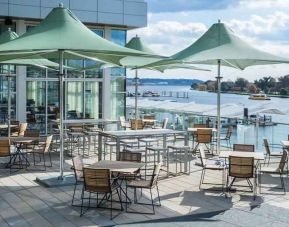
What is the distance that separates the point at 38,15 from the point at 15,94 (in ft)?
9.94

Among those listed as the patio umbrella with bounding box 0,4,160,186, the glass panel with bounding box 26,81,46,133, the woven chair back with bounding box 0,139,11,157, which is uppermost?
the patio umbrella with bounding box 0,4,160,186

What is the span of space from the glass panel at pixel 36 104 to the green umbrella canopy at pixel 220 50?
8.39 m

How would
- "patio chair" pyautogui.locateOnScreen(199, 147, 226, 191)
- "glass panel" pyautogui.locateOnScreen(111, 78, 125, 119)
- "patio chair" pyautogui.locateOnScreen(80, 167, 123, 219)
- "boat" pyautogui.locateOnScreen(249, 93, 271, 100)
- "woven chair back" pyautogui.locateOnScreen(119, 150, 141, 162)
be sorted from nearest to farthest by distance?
1. "patio chair" pyautogui.locateOnScreen(80, 167, 123, 219)
2. "woven chair back" pyautogui.locateOnScreen(119, 150, 141, 162)
3. "patio chair" pyautogui.locateOnScreen(199, 147, 226, 191)
4. "glass panel" pyautogui.locateOnScreen(111, 78, 125, 119)
5. "boat" pyautogui.locateOnScreen(249, 93, 271, 100)

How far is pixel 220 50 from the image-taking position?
393 inches

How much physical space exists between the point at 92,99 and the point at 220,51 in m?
10.7

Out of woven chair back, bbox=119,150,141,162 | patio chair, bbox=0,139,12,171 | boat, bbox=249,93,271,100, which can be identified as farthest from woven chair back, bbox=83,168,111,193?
boat, bbox=249,93,271,100

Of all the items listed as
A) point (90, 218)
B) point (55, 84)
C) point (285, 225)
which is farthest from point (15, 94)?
point (285, 225)

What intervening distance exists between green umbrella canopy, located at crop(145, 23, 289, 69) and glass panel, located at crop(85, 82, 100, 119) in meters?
8.98

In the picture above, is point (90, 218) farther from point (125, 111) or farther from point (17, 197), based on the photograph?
point (125, 111)

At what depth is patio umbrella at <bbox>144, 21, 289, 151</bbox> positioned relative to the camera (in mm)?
9641

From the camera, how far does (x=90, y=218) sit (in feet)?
23.5

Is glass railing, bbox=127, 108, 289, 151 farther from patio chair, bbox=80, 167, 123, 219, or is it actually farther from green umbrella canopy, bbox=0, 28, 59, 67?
patio chair, bbox=80, 167, 123, 219

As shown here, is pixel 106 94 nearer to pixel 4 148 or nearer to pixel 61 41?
pixel 4 148

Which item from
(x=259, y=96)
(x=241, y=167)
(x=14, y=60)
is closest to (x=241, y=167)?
(x=241, y=167)
